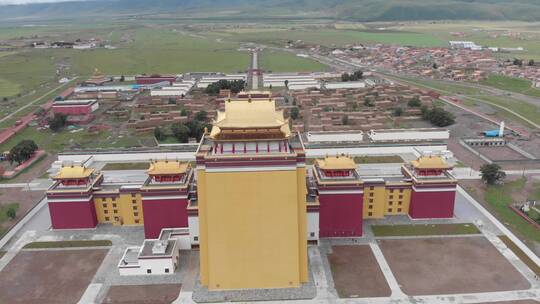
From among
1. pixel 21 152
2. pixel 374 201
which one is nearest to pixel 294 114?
pixel 374 201

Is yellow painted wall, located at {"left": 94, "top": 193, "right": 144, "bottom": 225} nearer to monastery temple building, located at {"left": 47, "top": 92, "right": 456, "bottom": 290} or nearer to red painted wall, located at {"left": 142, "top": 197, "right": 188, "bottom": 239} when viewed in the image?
red painted wall, located at {"left": 142, "top": 197, "right": 188, "bottom": 239}

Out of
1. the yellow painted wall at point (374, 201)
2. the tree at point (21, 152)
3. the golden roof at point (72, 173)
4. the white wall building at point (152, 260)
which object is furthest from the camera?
the tree at point (21, 152)

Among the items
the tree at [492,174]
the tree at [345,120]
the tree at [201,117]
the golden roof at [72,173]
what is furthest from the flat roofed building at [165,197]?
the tree at [345,120]

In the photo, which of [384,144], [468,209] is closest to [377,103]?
[384,144]

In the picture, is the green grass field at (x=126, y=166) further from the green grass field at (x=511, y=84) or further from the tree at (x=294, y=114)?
the green grass field at (x=511, y=84)

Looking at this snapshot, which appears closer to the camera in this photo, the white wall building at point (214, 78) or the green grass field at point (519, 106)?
the green grass field at point (519, 106)

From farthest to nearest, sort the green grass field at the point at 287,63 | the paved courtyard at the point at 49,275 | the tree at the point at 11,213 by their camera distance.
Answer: the green grass field at the point at 287,63 → the tree at the point at 11,213 → the paved courtyard at the point at 49,275

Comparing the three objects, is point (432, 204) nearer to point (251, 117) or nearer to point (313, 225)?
point (313, 225)
